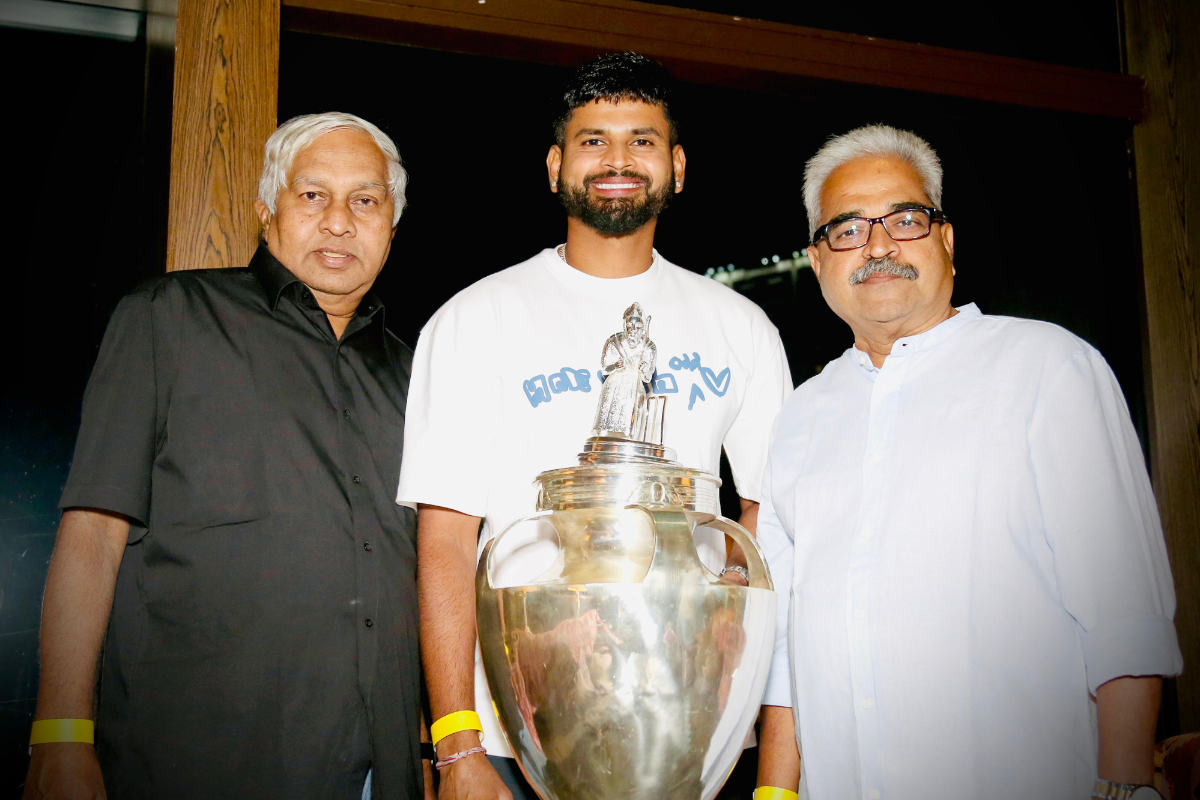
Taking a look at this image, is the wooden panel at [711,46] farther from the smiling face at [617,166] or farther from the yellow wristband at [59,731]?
the yellow wristband at [59,731]

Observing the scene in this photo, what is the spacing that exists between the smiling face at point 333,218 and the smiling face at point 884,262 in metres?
0.93

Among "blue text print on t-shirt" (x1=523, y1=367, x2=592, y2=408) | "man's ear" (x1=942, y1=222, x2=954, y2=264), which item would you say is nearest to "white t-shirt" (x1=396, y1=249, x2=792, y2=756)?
"blue text print on t-shirt" (x1=523, y1=367, x2=592, y2=408)

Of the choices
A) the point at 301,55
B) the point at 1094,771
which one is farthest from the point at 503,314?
the point at 301,55

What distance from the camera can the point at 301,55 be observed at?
3248mm

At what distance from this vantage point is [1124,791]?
1.25m

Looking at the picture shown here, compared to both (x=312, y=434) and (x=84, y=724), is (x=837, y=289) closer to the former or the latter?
(x=312, y=434)

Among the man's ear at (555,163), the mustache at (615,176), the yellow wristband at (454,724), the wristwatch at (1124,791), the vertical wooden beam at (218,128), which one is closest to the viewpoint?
the wristwatch at (1124,791)

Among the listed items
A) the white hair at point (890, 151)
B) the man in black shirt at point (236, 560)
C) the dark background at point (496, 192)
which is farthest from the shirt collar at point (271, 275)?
the white hair at point (890, 151)

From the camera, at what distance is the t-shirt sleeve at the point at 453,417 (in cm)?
167

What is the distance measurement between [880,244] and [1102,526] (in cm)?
58

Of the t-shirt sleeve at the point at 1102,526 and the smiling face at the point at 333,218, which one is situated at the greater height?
the smiling face at the point at 333,218

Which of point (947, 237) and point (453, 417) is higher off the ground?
point (947, 237)

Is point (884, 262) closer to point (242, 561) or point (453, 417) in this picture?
point (453, 417)

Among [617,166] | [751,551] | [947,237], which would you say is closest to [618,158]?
[617,166]
